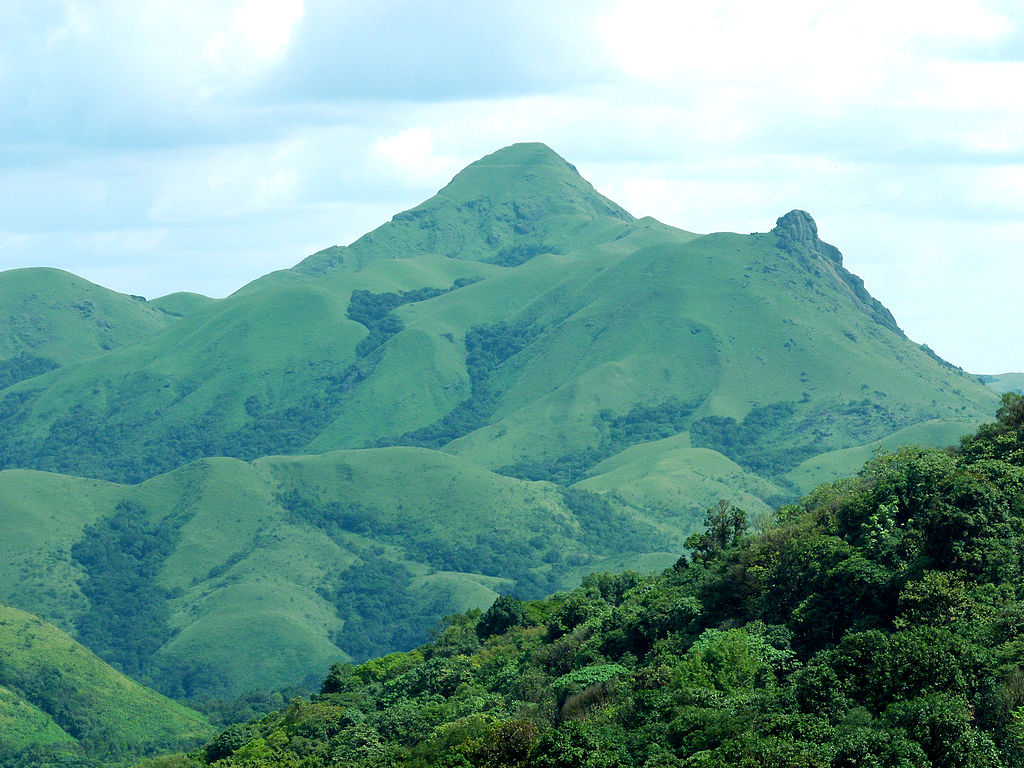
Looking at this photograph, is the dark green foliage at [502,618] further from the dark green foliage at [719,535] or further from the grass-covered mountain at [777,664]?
the dark green foliage at [719,535]

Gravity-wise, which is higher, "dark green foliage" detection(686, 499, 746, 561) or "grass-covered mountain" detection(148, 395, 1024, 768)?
"dark green foliage" detection(686, 499, 746, 561)

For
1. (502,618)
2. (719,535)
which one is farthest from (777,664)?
(502,618)

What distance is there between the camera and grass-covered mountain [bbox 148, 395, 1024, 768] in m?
68.3

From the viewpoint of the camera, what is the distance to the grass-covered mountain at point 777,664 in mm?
68312

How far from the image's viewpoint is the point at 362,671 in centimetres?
14462

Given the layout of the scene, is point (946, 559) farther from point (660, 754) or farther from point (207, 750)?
point (207, 750)

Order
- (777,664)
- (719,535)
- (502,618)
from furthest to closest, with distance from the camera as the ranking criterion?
(502,618) < (719,535) < (777,664)

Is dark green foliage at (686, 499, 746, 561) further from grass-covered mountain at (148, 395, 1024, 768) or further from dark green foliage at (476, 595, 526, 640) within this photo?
dark green foliage at (476, 595, 526, 640)

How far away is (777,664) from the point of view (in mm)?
87062

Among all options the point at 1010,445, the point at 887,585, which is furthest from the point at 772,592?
the point at 1010,445

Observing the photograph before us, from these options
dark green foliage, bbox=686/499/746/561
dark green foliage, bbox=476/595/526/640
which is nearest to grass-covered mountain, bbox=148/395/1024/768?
dark green foliage, bbox=686/499/746/561

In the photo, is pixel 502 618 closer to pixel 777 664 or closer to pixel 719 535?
pixel 719 535

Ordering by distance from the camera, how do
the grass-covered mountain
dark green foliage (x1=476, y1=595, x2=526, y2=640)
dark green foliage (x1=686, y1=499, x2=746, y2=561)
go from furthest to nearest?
dark green foliage (x1=476, y1=595, x2=526, y2=640)
dark green foliage (x1=686, y1=499, x2=746, y2=561)
the grass-covered mountain

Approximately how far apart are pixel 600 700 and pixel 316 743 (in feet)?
106
